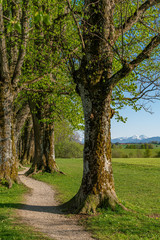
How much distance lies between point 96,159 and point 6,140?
751 cm

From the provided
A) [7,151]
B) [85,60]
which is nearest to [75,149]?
[7,151]

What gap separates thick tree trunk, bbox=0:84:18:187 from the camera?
48.1 ft

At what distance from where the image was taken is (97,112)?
992 centimetres

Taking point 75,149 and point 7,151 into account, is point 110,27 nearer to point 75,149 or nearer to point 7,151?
point 7,151

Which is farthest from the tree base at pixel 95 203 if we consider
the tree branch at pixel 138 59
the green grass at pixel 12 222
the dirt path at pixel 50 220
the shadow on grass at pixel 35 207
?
the tree branch at pixel 138 59

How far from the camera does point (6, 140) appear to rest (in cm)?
1484

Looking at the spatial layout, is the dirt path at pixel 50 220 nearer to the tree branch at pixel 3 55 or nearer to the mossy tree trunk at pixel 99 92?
the mossy tree trunk at pixel 99 92

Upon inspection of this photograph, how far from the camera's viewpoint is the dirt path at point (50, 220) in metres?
7.43

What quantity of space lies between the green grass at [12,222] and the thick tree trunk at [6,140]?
1.71 metres

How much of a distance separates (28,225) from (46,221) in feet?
2.88

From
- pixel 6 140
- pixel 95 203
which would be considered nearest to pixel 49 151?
pixel 6 140

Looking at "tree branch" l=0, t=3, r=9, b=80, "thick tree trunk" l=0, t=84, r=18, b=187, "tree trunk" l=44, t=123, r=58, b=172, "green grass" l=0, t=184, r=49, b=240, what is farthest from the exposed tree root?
"tree trunk" l=44, t=123, r=58, b=172

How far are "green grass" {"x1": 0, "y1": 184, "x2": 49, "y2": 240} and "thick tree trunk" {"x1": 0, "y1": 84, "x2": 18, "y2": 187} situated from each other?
1.71 metres

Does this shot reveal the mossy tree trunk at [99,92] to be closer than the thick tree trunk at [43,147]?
Yes
